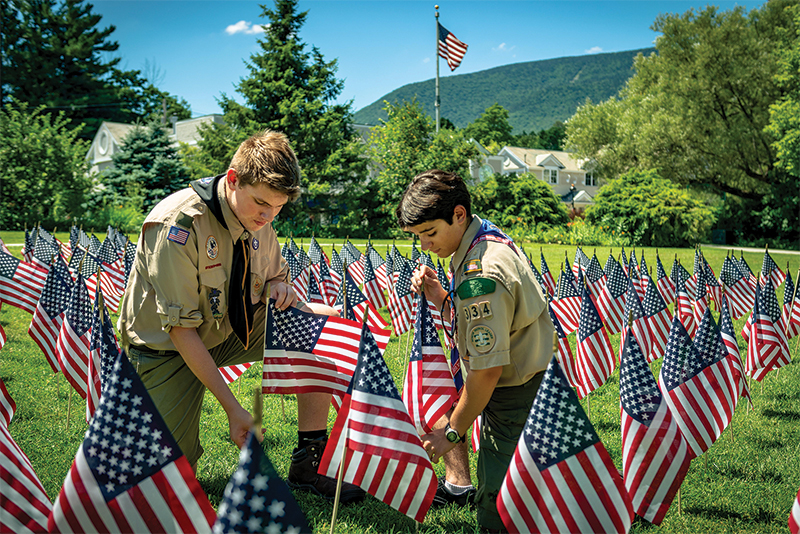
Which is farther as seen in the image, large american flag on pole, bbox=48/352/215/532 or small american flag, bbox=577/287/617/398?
small american flag, bbox=577/287/617/398

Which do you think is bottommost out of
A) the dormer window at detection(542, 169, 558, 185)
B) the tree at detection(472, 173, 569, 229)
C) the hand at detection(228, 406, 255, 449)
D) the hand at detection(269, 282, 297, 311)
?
the hand at detection(228, 406, 255, 449)

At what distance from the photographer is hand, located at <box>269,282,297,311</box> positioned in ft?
12.8

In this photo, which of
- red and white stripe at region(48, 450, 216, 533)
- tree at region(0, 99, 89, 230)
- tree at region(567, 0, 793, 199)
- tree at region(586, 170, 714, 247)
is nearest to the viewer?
red and white stripe at region(48, 450, 216, 533)

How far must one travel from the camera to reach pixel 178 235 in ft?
10.4

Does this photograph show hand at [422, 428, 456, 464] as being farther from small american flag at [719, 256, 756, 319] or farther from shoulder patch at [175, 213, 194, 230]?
small american flag at [719, 256, 756, 319]

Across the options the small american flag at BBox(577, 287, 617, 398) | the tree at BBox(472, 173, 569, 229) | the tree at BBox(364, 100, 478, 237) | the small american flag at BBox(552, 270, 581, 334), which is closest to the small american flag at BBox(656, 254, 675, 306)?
the small american flag at BBox(552, 270, 581, 334)

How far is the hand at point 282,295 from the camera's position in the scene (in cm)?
390

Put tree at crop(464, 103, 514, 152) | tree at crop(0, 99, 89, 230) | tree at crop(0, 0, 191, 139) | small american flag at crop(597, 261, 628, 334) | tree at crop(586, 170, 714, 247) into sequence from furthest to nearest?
1. tree at crop(464, 103, 514, 152)
2. tree at crop(0, 0, 191, 139)
3. tree at crop(586, 170, 714, 247)
4. tree at crop(0, 99, 89, 230)
5. small american flag at crop(597, 261, 628, 334)

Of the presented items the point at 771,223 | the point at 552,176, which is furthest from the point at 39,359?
the point at 552,176

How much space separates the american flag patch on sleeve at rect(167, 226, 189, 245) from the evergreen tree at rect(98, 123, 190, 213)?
96.2 ft

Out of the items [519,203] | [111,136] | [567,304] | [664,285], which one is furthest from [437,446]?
[111,136]

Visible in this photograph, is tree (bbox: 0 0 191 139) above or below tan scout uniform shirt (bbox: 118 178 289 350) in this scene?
above

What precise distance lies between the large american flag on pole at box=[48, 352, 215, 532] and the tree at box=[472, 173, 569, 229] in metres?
29.8

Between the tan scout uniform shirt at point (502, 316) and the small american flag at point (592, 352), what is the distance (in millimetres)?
2249
